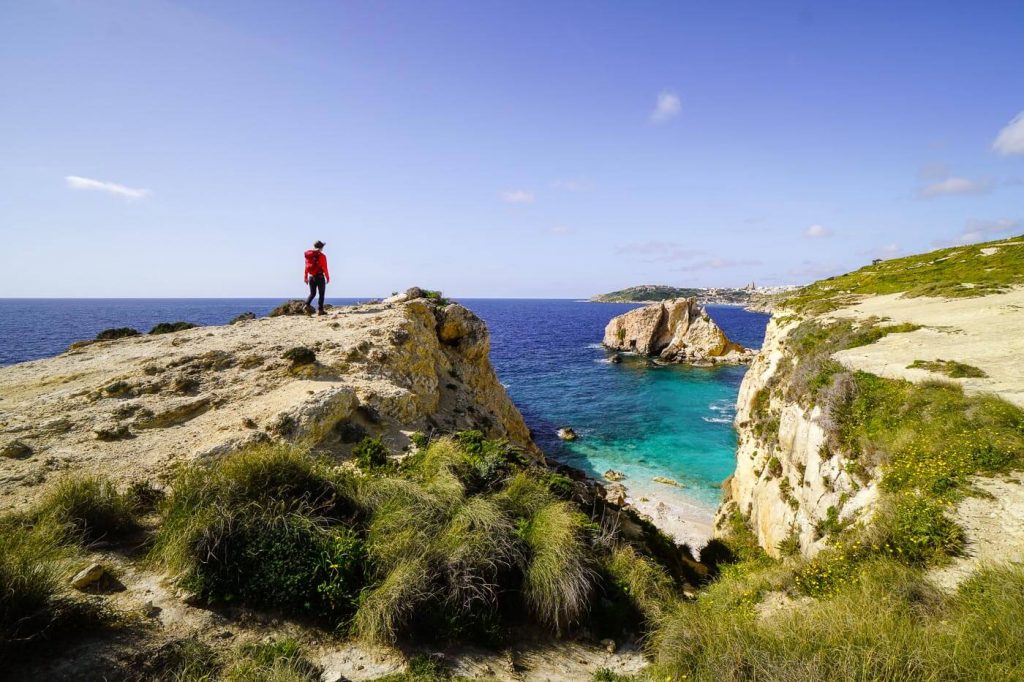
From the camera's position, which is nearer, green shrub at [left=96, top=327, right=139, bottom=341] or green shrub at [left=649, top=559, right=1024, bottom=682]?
green shrub at [left=649, top=559, right=1024, bottom=682]

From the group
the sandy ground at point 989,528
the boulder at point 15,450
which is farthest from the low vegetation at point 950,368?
the boulder at point 15,450

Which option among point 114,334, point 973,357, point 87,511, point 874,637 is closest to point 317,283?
point 114,334

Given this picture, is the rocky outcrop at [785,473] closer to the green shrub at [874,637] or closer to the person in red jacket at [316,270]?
the green shrub at [874,637]

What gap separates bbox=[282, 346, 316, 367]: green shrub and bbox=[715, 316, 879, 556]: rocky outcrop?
16.1 metres

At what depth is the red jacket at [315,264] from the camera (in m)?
19.0

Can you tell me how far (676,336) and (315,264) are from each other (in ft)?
213

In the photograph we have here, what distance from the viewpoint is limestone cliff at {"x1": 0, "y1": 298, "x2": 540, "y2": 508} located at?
34.0 feet

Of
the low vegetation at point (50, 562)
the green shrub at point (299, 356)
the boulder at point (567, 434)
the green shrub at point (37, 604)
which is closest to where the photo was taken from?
the green shrub at point (37, 604)

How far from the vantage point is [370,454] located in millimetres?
11039

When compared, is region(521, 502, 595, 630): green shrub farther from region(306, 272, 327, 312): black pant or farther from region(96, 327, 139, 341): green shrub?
region(96, 327, 139, 341): green shrub

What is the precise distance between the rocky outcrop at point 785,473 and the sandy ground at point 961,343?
2.54 meters

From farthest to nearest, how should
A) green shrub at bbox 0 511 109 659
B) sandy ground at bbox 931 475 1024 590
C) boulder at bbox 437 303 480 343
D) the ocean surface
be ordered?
the ocean surface < boulder at bbox 437 303 480 343 < sandy ground at bbox 931 475 1024 590 < green shrub at bbox 0 511 109 659

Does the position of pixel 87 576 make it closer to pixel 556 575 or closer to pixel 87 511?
pixel 87 511

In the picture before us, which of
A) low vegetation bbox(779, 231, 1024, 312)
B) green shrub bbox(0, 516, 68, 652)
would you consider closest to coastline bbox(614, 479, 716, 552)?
low vegetation bbox(779, 231, 1024, 312)
